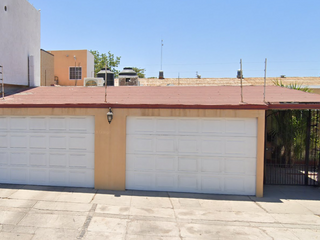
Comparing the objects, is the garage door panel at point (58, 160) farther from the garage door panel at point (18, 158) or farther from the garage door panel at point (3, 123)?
the garage door panel at point (3, 123)

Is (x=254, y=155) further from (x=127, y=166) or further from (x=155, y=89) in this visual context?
(x=155, y=89)

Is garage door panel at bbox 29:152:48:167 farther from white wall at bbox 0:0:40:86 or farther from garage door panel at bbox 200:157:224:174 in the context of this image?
garage door panel at bbox 200:157:224:174

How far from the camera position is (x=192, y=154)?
7.80 m

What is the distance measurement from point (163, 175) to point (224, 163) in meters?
2.04

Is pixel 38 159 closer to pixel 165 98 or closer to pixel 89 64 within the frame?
pixel 165 98

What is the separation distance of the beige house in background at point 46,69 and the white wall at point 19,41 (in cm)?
448

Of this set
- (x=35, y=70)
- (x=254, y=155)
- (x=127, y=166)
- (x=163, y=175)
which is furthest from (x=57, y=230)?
(x=35, y=70)

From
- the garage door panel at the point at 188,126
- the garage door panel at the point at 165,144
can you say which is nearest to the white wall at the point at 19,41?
the garage door panel at the point at 165,144

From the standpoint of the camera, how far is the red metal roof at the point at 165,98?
758 cm

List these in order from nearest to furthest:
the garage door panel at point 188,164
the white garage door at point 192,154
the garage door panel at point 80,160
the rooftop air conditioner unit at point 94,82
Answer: the white garage door at point 192,154 < the garage door panel at point 188,164 < the garage door panel at point 80,160 < the rooftop air conditioner unit at point 94,82

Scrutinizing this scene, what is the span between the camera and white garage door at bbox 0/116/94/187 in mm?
7992

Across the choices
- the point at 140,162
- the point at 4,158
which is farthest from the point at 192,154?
the point at 4,158

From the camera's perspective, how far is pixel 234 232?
5.36 metres

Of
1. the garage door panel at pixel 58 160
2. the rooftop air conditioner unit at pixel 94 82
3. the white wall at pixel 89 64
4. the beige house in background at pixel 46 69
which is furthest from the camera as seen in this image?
the white wall at pixel 89 64
